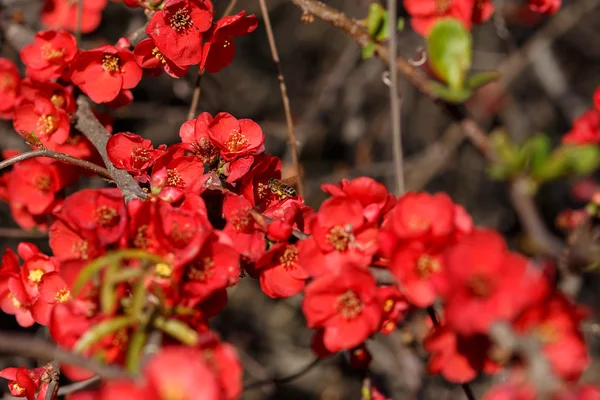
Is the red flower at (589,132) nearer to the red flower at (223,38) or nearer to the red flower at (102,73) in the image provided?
the red flower at (223,38)

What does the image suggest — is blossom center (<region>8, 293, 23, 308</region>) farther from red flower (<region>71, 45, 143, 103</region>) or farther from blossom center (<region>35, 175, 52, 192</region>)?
red flower (<region>71, 45, 143, 103</region>)

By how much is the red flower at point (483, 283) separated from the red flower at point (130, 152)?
0.64 m

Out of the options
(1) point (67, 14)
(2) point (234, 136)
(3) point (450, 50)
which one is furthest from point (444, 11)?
(1) point (67, 14)

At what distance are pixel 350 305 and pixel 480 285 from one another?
10.2 inches

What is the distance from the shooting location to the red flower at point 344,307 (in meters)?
0.97

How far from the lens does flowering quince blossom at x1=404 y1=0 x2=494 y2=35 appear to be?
131 cm

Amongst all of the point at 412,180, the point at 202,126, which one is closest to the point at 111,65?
the point at 202,126

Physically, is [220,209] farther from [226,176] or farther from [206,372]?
[206,372]

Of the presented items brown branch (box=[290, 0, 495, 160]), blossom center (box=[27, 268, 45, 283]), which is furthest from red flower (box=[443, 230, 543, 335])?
blossom center (box=[27, 268, 45, 283])

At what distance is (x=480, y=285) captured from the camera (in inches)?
32.7

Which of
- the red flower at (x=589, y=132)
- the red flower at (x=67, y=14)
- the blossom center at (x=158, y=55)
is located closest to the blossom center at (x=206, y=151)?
the blossom center at (x=158, y=55)

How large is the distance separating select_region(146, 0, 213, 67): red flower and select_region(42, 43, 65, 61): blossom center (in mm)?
271

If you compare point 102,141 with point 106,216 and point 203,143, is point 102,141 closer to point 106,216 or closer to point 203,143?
point 203,143

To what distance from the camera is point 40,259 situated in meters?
1.26
